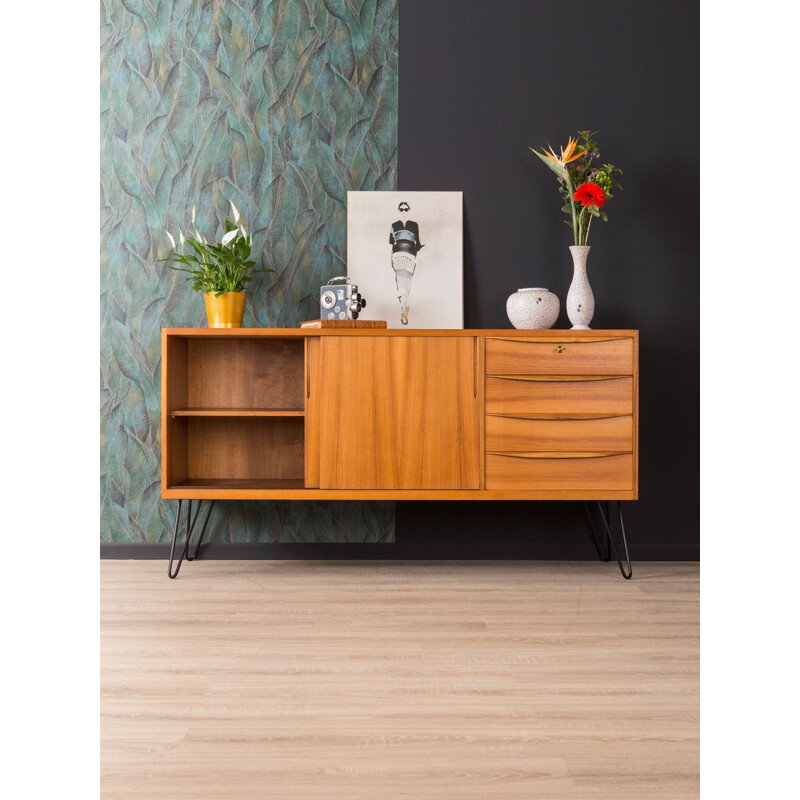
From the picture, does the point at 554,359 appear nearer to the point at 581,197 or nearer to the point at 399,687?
the point at 581,197

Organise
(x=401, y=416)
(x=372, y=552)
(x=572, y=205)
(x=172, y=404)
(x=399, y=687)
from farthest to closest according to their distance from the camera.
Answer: (x=372, y=552) < (x=572, y=205) < (x=172, y=404) < (x=401, y=416) < (x=399, y=687)

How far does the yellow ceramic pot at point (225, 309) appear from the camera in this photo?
9.85ft

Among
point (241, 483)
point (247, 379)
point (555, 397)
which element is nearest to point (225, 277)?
point (247, 379)

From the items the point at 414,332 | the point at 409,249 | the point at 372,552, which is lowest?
the point at 372,552

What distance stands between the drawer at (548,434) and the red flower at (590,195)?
2.85 ft

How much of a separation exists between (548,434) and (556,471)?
14 cm

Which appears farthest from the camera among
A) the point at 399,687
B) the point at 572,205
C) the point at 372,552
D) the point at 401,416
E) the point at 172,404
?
the point at 372,552

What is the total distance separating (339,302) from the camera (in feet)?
9.83

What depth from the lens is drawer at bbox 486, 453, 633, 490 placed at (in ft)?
9.28

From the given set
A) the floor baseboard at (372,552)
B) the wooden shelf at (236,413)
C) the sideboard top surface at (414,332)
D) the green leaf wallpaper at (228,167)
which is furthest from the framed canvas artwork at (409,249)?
the floor baseboard at (372,552)

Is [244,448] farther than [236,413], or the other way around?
[244,448]

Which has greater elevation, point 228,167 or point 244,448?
point 228,167
